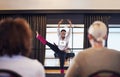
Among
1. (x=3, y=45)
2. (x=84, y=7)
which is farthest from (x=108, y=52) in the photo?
(x=84, y=7)

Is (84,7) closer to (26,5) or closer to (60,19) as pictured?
(60,19)

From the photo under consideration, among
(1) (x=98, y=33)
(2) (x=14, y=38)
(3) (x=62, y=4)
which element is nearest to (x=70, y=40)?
(3) (x=62, y=4)

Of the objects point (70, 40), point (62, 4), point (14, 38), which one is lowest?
point (70, 40)

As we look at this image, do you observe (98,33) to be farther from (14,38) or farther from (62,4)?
(62,4)

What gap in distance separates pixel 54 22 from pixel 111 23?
1.49m

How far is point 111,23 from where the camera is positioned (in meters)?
6.09

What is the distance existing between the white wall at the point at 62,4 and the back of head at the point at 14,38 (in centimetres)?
446

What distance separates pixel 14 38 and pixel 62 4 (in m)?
4.56

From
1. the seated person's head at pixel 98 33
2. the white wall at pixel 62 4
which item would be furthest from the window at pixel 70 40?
the seated person's head at pixel 98 33

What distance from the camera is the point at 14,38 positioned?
1464 millimetres

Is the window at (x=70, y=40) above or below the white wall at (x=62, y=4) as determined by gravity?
below

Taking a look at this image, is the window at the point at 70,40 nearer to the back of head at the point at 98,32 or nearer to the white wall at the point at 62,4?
the white wall at the point at 62,4

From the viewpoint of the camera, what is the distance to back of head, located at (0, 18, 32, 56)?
1461mm

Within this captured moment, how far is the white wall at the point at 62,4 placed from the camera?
19.3 feet
